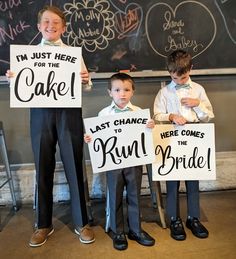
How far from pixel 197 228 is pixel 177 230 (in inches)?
4.9

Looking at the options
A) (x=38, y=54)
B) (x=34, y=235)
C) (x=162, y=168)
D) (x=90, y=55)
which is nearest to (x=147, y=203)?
(x=162, y=168)

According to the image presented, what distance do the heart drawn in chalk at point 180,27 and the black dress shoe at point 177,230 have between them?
122 cm

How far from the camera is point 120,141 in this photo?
191cm

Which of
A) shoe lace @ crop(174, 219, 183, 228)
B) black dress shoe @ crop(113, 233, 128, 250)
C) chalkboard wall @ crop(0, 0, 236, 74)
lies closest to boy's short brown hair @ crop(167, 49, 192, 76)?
chalkboard wall @ crop(0, 0, 236, 74)

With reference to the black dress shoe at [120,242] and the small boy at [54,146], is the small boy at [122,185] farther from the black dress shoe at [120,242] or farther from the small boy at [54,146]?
the small boy at [54,146]

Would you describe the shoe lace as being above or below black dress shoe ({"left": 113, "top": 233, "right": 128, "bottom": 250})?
above

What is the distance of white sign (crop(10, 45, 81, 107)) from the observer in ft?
6.08

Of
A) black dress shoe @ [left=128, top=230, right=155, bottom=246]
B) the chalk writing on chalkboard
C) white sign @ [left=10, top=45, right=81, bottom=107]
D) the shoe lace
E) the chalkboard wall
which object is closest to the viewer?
white sign @ [left=10, top=45, right=81, bottom=107]

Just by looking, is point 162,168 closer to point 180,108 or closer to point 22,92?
point 180,108

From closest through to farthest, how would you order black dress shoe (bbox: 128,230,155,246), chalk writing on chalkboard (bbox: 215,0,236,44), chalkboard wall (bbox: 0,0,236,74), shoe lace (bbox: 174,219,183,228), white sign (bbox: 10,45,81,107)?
white sign (bbox: 10,45,81,107), black dress shoe (bbox: 128,230,155,246), shoe lace (bbox: 174,219,183,228), chalkboard wall (bbox: 0,0,236,74), chalk writing on chalkboard (bbox: 215,0,236,44)

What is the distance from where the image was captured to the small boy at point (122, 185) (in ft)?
6.21

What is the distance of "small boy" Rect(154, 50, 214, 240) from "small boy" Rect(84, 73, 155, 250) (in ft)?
0.58

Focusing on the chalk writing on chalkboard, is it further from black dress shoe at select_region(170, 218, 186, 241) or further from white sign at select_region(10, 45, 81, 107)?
black dress shoe at select_region(170, 218, 186, 241)

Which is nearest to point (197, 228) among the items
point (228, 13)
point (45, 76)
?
point (45, 76)
